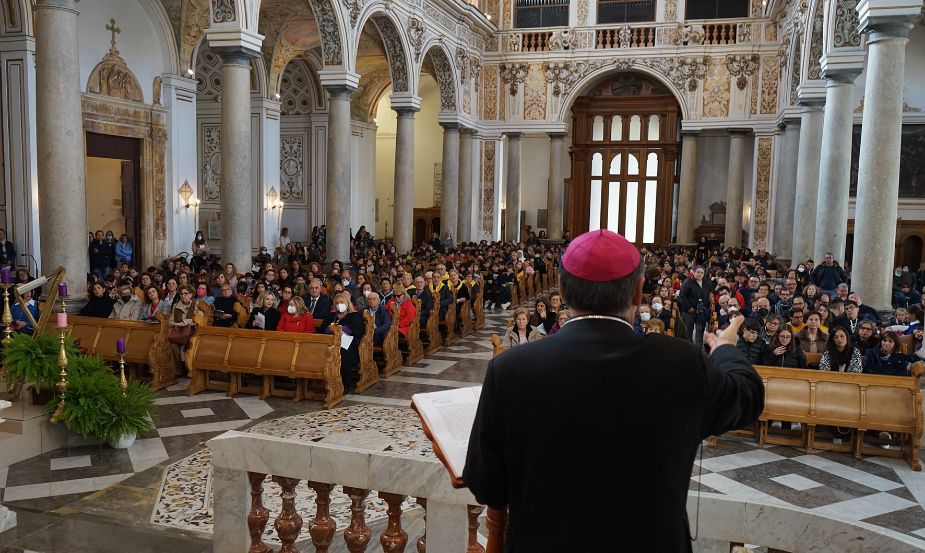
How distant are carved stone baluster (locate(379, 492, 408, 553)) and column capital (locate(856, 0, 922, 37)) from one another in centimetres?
1102

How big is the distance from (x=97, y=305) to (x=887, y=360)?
10.1 m

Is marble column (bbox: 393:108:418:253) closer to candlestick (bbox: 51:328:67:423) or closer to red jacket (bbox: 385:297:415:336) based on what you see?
red jacket (bbox: 385:297:415:336)

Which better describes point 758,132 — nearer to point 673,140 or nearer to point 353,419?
point 673,140

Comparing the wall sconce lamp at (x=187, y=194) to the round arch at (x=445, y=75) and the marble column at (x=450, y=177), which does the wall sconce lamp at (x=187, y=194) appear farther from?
the round arch at (x=445, y=75)

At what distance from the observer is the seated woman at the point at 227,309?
35.5 feet

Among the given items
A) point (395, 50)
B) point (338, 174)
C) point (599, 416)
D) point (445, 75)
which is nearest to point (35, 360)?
point (599, 416)

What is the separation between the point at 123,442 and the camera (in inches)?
286

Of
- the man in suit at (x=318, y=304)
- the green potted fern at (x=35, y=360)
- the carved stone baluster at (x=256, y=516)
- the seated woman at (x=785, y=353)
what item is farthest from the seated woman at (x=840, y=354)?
the green potted fern at (x=35, y=360)

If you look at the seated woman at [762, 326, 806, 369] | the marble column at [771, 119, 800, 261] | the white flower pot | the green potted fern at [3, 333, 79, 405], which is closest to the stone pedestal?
the marble column at [771, 119, 800, 261]

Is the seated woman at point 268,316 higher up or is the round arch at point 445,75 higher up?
the round arch at point 445,75

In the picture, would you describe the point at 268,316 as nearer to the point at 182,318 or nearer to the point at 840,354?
the point at 182,318

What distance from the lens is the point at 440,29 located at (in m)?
23.1

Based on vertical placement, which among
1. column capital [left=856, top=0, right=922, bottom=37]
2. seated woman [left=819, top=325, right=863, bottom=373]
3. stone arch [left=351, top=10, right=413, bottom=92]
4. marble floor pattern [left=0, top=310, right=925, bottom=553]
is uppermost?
stone arch [left=351, top=10, right=413, bottom=92]

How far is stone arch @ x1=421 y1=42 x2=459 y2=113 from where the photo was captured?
23.9 metres
